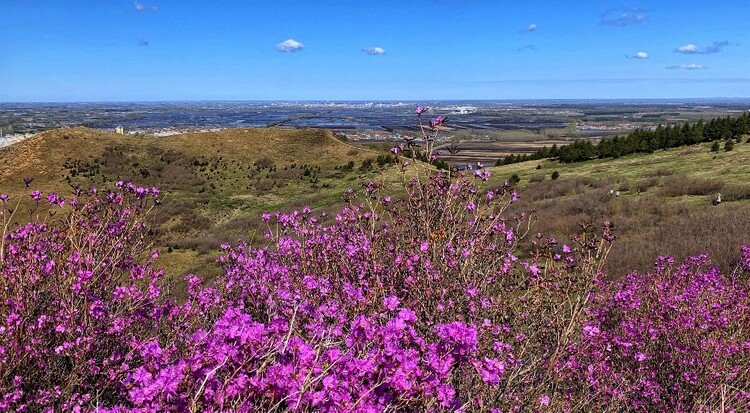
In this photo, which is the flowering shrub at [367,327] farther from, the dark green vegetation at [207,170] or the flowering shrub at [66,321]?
the dark green vegetation at [207,170]

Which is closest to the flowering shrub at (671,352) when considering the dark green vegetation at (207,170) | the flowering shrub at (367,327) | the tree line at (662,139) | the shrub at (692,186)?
the flowering shrub at (367,327)

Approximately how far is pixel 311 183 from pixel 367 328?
122 ft

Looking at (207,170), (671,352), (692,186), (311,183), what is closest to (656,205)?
(692,186)

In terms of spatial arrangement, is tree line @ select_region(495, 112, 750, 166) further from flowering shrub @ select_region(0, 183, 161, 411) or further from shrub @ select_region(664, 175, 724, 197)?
flowering shrub @ select_region(0, 183, 161, 411)

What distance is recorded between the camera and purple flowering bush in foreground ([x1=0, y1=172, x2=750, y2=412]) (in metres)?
2.35

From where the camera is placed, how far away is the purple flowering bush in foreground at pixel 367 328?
2.35 m

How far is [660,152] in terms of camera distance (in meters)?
39.7

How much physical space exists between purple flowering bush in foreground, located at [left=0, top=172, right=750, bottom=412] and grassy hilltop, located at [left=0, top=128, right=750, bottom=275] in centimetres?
213

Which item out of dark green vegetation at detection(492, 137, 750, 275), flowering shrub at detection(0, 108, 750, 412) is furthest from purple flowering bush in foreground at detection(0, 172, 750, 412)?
dark green vegetation at detection(492, 137, 750, 275)

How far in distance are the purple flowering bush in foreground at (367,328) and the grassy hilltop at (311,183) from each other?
213 cm

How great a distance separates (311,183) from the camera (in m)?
39.6

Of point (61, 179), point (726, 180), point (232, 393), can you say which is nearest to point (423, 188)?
point (232, 393)

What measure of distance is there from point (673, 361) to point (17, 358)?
645 centimetres

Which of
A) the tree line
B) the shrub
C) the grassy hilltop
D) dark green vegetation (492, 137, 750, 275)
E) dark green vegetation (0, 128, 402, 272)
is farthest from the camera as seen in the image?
the tree line
